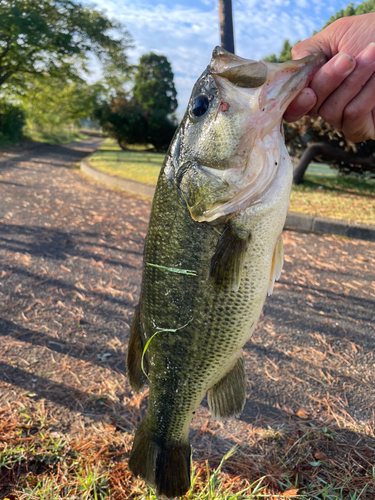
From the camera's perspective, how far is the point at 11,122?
73.1 feet

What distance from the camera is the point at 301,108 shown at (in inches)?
73.5

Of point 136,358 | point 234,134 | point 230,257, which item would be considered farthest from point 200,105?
point 136,358

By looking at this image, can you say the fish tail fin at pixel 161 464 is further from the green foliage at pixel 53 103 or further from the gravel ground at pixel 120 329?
the green foliage at pixel 53 103

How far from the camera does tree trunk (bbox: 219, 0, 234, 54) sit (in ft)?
19.9

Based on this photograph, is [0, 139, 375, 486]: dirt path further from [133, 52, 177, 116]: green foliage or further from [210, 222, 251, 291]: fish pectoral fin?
[133, 52, 177, 116]: green foliage

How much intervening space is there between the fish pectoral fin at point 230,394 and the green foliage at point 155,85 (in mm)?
26640

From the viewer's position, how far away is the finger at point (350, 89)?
5.96 ft

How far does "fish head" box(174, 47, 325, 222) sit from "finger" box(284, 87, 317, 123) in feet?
0.20

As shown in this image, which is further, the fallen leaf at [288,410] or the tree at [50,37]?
the tree at [50,37]

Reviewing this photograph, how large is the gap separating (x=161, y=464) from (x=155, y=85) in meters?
28.3

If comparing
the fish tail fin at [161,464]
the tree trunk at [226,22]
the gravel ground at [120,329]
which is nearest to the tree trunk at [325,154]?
the gravel ground at [120,329]

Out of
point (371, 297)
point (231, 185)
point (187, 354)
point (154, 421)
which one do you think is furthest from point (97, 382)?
point (371, 297)

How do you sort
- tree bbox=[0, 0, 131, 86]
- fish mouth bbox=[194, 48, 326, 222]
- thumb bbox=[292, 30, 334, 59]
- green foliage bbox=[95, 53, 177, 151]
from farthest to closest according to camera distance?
green foliage bbox=[95, 53, 177, 151] → tree bbox=[0, 0, 131, 86] → thumb bbox=[292, 30, 334, 59] → fish mouth bbox=[194, 48, 326, 222]

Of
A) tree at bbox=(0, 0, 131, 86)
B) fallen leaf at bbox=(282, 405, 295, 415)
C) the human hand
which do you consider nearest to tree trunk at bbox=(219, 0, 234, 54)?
the human hand
